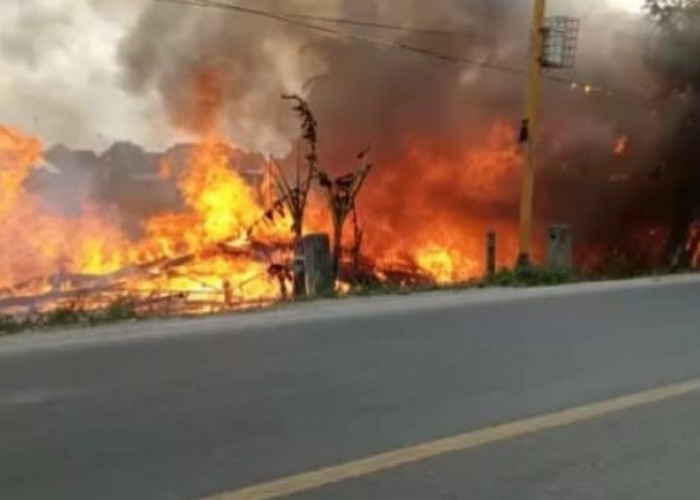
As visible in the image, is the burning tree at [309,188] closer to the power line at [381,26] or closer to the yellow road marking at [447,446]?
the power line at [381,26]

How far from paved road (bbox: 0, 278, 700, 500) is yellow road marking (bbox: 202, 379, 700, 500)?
72 millimetres

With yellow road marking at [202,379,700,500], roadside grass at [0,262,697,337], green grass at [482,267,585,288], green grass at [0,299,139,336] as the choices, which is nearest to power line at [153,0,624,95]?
roadside grass at [0,262,697,337]

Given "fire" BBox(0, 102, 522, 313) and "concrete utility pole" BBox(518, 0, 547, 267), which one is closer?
"concrete utility pole" BBox(518, 0, 547, 267)

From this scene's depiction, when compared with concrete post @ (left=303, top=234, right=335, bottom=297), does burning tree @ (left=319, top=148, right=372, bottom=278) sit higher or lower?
higher

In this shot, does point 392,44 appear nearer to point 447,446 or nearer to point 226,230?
point 226,230

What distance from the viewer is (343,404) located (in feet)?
17.5

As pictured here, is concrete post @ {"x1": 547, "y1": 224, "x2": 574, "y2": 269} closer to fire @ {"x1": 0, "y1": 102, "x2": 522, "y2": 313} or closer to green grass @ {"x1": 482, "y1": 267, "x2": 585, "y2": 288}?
green grass @ {"x1": 482, "y1": 267, "x2": 585, "y2": 288}

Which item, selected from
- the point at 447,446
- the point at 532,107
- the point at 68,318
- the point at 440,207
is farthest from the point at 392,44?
the point at 447,446

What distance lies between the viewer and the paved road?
4062mm

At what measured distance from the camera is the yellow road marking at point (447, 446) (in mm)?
3910

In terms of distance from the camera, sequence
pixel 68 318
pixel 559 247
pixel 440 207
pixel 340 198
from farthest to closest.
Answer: pixel 440 207, pixel 340 198, pixel 559 247, pixel 68 318

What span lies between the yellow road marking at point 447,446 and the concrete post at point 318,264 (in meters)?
6.73

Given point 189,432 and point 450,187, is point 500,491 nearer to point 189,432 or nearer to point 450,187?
point 189,432

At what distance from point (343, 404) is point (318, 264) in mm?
7497
